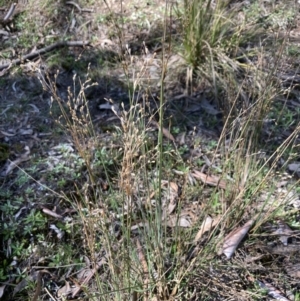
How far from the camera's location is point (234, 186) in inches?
82.6

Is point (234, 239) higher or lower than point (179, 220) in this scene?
lower

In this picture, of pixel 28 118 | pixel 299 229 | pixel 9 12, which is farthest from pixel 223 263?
pixel 9 12

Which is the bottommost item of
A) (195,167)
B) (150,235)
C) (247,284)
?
(247,284)

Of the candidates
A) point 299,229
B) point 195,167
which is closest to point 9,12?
point 195,167

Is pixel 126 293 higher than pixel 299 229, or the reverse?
pixel 126 293

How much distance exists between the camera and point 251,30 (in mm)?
3303

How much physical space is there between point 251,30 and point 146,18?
84 centimetres

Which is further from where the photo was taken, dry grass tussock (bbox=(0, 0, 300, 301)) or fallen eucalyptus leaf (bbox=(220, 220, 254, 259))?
fallen eucalyptus leaf (bbox=(220, 220, 254, 259))

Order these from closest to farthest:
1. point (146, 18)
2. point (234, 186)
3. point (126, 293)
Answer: point (126, 293), point (234, 186), point (146, 18)

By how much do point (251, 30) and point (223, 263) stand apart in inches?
76.3

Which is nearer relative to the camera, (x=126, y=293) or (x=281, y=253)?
(x=126, y=293)

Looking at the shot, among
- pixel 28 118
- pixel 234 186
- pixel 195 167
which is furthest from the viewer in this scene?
pixel 28 118

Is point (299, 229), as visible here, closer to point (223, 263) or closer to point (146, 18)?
point (223, 263)

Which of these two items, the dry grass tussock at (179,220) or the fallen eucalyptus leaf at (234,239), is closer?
the dry grass tussock at (179,220)
